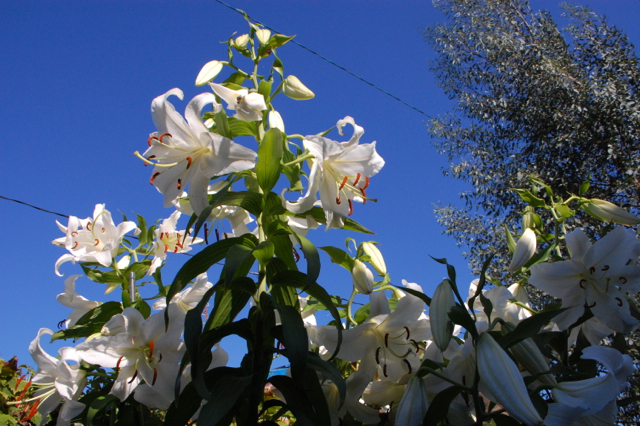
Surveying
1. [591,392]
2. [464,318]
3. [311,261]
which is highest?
[311,261]

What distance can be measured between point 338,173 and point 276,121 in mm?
134

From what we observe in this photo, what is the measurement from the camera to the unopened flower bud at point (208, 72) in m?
0.88

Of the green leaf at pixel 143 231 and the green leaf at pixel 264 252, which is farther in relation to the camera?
the green leaf at pixel 143 231

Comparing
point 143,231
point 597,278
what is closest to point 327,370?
point 597,278

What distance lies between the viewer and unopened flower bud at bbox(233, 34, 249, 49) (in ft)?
3.11

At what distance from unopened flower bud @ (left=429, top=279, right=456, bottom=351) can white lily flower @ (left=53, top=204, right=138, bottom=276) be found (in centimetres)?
67

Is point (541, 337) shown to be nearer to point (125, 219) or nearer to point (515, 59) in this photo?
point (125, 219)

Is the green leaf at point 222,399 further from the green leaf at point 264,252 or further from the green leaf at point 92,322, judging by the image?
the green leaf at point 92,322

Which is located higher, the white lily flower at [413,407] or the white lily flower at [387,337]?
the white lily flower at [387,337]

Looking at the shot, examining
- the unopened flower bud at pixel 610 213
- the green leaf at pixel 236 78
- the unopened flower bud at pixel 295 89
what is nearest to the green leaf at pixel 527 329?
the unopened flower bud at pixel 610 213

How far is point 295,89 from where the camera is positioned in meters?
0.91

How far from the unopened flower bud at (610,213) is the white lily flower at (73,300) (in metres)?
1.02

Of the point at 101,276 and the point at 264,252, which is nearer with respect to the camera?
the point at 264,252

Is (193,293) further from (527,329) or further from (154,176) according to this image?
(527,329)
